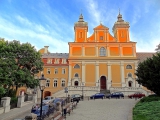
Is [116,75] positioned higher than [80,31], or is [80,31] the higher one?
[80,31]

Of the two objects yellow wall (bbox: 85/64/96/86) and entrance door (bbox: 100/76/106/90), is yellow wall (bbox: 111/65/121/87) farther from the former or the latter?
yellow wall (bbox: 85/64/96/86)

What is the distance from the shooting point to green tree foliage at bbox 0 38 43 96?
20.7 meters

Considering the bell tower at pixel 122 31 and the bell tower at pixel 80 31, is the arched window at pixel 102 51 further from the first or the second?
the bell tower at pixel 80 31

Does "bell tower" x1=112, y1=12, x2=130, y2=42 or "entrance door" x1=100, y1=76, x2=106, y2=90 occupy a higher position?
"bell tower" x1=112, y1=12, x2=130, y2=42

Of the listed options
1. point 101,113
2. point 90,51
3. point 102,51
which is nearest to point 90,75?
point 90,51

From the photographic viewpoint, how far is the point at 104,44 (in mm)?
41594

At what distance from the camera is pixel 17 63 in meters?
24.8

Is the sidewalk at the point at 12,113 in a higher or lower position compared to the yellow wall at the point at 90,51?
lower

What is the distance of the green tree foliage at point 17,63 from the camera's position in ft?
67.9

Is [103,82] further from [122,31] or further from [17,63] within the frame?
[17,63]

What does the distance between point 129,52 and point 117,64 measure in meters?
4.83

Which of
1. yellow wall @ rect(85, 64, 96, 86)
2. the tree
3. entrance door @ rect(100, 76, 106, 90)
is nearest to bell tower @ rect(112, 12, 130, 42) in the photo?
yellow wall @ rect(85, 64, 96, 86)

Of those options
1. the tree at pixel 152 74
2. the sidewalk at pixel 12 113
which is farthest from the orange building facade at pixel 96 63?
the tree at pixel 152 74

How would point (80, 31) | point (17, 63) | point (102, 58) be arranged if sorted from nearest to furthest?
point (17, 63), point (102, 58), point (80, 31)
